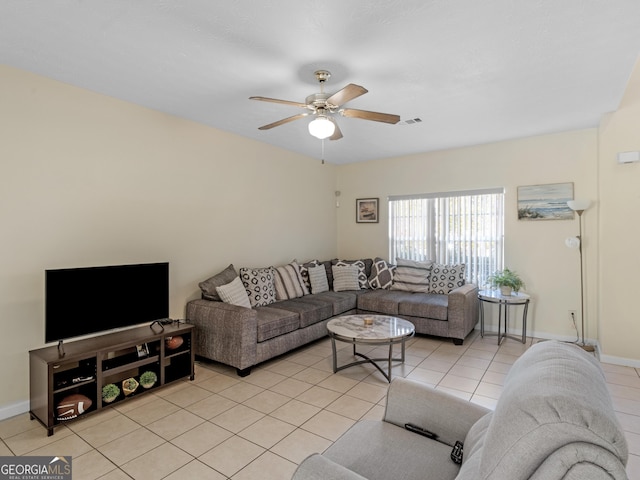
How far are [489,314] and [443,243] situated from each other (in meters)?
1.17

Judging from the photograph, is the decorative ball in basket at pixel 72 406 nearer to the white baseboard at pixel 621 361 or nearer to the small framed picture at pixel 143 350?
the small framed picture at pixel 143 350

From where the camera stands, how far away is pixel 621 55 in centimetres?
238

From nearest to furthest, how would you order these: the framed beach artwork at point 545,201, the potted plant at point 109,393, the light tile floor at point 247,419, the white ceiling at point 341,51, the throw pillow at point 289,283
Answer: the white ceiling at point 341,51
the light tile floor at point 247,419
the potted plant at point 109,393
the framed beach artwork at point 545,201
the throw pillow at point 289,283

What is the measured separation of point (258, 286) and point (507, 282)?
305 cm

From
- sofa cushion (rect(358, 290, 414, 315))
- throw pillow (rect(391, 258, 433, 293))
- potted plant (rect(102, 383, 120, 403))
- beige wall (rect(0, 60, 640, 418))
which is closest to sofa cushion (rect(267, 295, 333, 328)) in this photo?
sofa cushion (rect(358, 290, 414, 315))

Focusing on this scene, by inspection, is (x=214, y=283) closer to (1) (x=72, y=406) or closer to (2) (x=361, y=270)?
(1) (x=72, y=406)

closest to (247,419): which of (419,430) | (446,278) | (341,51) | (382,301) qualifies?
(419,430)

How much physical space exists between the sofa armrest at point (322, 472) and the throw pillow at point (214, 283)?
8.85ft

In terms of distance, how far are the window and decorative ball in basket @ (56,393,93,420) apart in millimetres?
4425

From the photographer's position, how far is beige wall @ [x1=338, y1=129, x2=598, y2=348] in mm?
4141

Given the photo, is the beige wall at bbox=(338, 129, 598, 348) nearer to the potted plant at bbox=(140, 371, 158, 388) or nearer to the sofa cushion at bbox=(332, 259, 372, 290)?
the sofa cushion at bbox=(332, 259, 372, 290)

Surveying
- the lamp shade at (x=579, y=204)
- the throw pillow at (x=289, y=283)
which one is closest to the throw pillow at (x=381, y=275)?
the throw pillow at (x=289, y=283)

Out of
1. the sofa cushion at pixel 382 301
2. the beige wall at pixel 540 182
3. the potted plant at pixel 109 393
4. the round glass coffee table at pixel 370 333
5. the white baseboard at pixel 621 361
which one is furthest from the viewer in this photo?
the sofa cushion at pixel 382 301

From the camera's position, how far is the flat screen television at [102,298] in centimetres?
252
